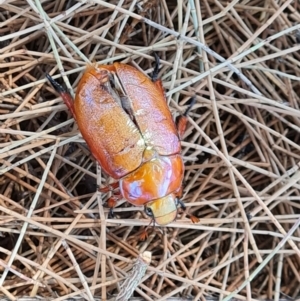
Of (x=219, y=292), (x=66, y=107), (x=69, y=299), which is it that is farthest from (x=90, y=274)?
(x=66, y=107)

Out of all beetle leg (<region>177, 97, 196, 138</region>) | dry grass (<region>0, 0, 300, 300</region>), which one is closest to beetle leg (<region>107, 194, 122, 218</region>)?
dry grass (<region>0, 0, 300, 300</region>)

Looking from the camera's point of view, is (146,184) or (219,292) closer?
(146,184)

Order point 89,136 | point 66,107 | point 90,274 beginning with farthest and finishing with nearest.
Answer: point 90,274
point 66,107
point 89,136

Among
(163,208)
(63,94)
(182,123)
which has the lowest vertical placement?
(163,208)

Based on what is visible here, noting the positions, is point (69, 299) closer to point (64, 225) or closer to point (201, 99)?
point (64, 225)

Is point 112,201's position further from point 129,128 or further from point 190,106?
point 190,106

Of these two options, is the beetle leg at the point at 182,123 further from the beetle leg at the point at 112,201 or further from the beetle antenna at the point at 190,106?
the beetle leg at the point at 112,201

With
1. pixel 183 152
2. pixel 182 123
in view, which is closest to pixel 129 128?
pixel 182 123
